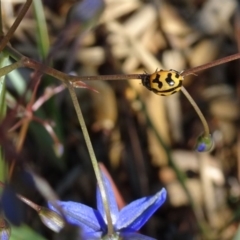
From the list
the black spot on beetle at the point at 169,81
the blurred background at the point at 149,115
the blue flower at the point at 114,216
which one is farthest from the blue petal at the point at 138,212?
the blurred background at the point at 149,115

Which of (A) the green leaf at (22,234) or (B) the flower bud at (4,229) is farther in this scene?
(A) the green leaf at (22,234)

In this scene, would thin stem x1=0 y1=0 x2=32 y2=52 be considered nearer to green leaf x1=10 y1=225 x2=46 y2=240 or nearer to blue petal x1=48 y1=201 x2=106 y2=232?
blue petal x1=48 y1=201 x2=106 y2=232

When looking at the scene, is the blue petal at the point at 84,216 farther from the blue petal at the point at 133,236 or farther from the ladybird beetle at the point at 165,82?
the ladybird beetle at the point at 165,82

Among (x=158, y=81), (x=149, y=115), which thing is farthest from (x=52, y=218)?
(x=149, y=115)

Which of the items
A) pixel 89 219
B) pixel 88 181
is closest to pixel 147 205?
pixel 89 219

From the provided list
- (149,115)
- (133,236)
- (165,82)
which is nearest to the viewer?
(165,82)

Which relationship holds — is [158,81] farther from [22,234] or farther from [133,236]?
[22,234]

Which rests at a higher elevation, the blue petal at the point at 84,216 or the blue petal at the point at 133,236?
the blue petal at the point at 84,216

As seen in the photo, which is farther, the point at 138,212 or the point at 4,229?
the point at 138,212

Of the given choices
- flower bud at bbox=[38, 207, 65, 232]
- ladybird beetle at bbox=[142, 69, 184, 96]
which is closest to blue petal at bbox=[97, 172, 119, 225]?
flower bud at bbox=[38, 207, 65, 232]
